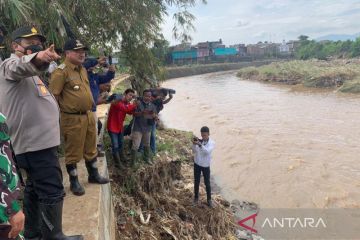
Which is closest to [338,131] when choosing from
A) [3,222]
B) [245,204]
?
[245,204]

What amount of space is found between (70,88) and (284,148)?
34.4 feet

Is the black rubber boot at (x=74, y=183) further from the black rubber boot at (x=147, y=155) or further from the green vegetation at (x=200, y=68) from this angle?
the green vegetation at (x=200, y=68)

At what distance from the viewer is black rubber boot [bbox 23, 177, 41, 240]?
9.66 ft

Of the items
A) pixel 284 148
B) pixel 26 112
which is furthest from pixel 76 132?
pixel 284 148

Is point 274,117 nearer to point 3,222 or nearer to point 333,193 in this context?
point 333,193

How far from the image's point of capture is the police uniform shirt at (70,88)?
3.40 metres

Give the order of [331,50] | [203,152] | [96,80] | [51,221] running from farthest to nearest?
[331,50] < [203,152] < [96,80] < [51,221]

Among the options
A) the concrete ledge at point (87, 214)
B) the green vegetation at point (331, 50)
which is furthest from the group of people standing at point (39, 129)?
the green vegetation at point (331, 50)

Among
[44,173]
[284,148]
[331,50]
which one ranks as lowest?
[284,148]

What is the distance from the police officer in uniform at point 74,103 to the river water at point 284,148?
578cm

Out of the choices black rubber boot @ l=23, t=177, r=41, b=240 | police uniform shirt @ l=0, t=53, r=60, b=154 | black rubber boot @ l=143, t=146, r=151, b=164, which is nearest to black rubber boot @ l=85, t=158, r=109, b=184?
black rubber boot @ l=23, t=177, r=41, b=240

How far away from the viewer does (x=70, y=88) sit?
3.47m

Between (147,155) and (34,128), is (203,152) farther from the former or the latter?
(34,128)

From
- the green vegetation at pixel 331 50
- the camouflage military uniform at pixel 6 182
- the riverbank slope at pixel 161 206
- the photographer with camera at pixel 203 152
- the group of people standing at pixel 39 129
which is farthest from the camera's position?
the green vegetation at pixel 331 50
